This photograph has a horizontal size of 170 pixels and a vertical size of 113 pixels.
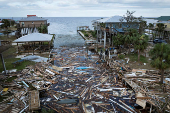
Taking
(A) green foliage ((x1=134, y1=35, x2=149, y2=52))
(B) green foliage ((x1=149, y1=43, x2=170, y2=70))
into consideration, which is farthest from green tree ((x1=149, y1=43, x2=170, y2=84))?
(A) green foliage ((x1=134, y1=35, x2=149, y2=52))

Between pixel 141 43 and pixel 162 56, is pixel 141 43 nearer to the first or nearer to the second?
pixel 141 43

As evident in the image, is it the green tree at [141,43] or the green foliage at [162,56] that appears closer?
the green foliage at [162,56]

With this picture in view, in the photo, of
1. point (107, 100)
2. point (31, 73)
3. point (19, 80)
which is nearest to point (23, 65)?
point (31, 73)

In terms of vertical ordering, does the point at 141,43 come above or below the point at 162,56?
above

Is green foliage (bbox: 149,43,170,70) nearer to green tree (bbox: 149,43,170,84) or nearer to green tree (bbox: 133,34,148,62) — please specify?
green tree (bbox: 149,43,170,84)

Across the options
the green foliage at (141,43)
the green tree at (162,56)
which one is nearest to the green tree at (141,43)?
the green foliage at (141,43)

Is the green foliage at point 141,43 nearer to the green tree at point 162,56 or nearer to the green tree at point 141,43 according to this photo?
the green tree at point 141,43

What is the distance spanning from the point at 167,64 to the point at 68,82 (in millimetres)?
11001

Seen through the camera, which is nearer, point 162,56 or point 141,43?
point 162,56

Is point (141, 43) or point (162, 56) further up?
point (141, 43)

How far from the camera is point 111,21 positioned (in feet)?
112

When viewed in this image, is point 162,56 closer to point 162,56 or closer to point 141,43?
point 162,56

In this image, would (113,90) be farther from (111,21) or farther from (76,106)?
(111,21)

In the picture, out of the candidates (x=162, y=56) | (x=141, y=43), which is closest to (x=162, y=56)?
(x=162, y=56)
